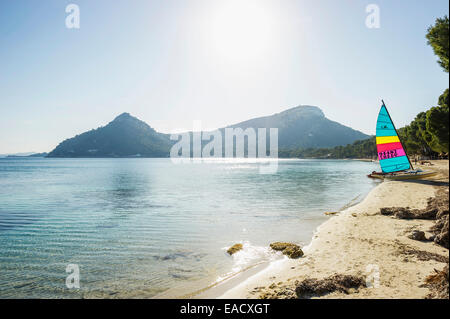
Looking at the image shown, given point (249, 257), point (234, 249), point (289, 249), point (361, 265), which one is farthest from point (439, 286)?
point (234, 249)

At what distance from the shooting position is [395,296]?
8148 mm

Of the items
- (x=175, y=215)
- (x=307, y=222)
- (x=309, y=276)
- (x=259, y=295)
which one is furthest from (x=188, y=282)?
(x=175, y=215)

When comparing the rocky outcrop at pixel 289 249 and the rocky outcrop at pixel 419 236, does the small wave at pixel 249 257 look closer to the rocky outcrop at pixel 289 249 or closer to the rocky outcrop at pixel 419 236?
the rocky outcrop at pixel 289 249

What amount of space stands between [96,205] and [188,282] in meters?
28.0

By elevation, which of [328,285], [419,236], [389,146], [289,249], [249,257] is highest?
[389,146]

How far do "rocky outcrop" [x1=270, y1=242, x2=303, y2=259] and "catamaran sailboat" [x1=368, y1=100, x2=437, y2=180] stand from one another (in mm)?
36177

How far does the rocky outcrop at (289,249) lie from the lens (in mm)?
14020

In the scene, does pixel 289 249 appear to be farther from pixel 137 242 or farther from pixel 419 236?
pixel 137 242

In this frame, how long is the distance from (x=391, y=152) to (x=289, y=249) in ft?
132

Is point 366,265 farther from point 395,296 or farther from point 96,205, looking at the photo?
point 96,205

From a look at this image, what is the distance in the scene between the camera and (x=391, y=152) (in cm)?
4575
